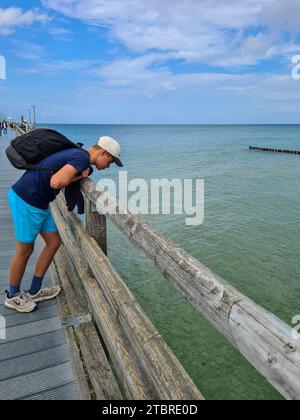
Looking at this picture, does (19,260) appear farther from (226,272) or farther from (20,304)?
(226,272)

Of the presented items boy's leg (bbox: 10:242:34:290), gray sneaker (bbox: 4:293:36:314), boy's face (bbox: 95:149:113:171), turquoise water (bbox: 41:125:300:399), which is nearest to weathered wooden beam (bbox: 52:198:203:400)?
boy's leg (bbox: 10:242:34:290)

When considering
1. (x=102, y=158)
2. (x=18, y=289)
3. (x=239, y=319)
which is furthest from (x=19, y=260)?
(x=239, y=319)

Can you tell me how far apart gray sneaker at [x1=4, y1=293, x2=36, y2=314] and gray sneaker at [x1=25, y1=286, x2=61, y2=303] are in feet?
0.28

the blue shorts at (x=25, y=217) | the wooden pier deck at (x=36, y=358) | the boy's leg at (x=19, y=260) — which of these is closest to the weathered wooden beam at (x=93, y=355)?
the wooden pier deck at (x=36, y=358)

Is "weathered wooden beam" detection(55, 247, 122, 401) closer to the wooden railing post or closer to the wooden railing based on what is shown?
the wooden railing

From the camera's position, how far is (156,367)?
1726mm

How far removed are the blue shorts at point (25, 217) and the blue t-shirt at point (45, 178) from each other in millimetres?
59

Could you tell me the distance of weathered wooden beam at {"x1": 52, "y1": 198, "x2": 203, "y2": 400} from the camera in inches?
63.4

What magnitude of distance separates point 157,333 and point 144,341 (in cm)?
10

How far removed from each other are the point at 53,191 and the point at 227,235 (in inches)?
397

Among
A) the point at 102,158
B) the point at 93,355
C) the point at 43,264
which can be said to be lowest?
the point at 93,355

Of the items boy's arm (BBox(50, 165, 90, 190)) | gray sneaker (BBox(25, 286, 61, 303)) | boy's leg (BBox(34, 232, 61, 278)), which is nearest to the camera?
boy's arm (BBox(50, 165, 90, 190))

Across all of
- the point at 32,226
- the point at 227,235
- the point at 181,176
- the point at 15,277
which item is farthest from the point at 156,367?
the point at 181,176

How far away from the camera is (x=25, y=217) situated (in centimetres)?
320
